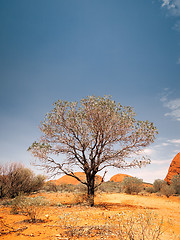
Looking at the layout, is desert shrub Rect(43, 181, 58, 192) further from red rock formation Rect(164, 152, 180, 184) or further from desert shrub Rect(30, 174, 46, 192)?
red rock formation Rect(164, 152, 180, 184)

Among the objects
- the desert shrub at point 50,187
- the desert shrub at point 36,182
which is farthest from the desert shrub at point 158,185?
the desert shrub at point 36,182

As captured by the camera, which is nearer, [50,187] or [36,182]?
[36,182]


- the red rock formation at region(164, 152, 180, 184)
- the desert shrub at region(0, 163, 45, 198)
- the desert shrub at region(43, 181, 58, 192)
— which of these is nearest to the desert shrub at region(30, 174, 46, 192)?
the desert shrub at region(0, 163, 45, 198)

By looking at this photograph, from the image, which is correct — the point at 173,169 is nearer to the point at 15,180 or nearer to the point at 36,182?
the point at 36,182

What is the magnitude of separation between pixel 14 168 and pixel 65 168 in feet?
24.8

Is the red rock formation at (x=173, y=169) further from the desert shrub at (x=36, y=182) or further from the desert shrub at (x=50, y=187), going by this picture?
the desert shrub at (x=36, y=182)

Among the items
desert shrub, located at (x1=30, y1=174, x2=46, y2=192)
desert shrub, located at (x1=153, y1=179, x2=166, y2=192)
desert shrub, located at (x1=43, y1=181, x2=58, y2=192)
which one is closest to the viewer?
desert shrub, located at (x1=30, y1=174, x2=46, y2=192)

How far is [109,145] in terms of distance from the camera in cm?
1190

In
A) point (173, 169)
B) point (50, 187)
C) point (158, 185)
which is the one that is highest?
point (173, 169)

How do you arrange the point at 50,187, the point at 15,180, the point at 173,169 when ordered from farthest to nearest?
the point at 173,169, the point at 50,187, the point at 15,180

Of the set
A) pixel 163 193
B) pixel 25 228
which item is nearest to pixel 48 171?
pixel 25 228

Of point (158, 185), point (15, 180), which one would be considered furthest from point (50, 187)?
point (158, 185)

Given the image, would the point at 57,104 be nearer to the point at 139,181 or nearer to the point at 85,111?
the point at 85,111

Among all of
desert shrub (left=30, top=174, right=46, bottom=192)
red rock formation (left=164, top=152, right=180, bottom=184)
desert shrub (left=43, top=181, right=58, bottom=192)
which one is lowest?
desert shrub (left=43, top=181, right=58, bottom=192)
